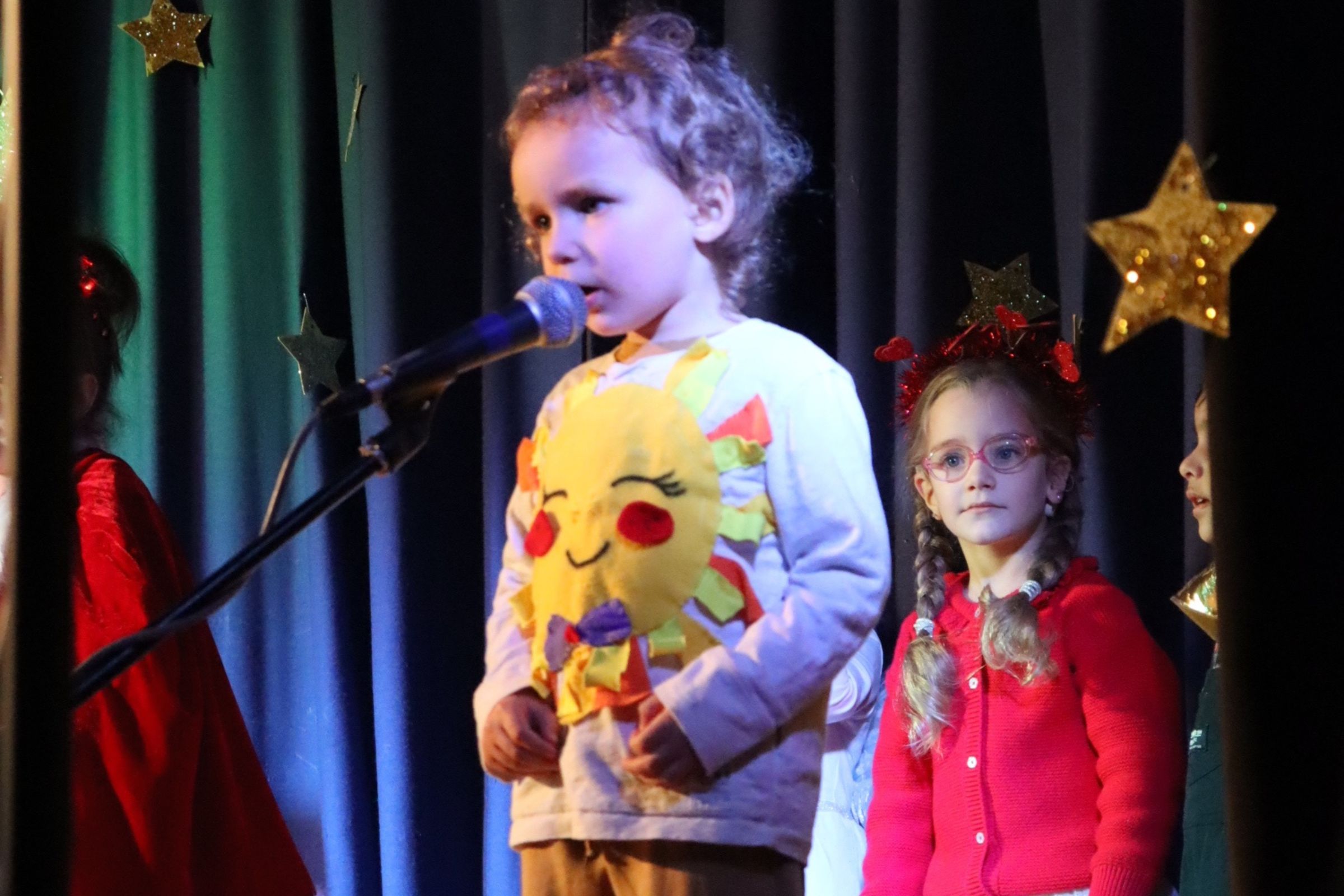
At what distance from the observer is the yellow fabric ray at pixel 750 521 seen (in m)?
1.47

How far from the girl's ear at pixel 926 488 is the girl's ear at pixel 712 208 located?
0.64 metres

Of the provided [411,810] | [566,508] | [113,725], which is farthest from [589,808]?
[411,810]

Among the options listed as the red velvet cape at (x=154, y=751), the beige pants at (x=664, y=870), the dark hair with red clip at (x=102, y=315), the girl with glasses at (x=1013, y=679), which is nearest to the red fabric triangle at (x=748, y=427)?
the beige pants at (x=664, y=870)

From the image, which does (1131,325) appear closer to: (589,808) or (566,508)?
(566,508)

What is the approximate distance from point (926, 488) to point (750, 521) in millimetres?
725

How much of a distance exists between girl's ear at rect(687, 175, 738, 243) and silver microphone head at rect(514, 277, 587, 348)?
0.19m

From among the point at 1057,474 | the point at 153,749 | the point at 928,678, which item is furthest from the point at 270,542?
the point at 1057,474

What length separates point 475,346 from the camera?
133cm

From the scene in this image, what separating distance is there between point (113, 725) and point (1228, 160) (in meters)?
1.51

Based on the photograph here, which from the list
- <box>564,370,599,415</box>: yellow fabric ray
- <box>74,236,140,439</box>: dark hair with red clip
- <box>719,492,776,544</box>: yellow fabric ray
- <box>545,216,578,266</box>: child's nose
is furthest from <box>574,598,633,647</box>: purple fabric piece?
<box>74,236,140,439</box>: dark hair with red clip

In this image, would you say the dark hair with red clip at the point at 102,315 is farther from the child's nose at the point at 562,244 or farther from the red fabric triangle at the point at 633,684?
the red fabric triangle at the point at 633,684

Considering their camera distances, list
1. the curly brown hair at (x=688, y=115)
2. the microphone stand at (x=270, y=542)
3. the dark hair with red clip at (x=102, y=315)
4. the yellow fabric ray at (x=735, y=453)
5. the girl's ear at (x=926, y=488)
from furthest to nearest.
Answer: the dark hair with red clip at (x=102, y=315) < the girl's ear at (x=926, y=488) < the curly brown hair at (x=688, y=115) < the yellow fabric ray at (x=735, y=453) < the microphone stand at (x=270, y=542)

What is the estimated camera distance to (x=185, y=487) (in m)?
2.77

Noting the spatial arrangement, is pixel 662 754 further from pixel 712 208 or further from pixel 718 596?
pixel 712 208
